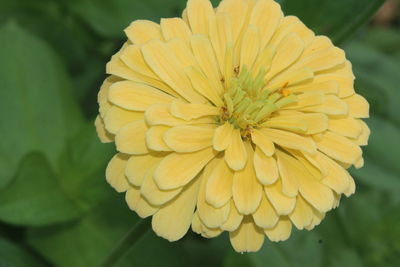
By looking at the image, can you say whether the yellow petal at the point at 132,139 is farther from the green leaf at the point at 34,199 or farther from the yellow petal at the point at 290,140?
the green leaf at the point at 34,199

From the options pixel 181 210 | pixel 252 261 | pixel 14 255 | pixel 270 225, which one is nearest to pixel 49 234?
pixel 14 255

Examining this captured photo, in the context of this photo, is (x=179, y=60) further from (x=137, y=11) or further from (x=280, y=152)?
(x=137, y=11)

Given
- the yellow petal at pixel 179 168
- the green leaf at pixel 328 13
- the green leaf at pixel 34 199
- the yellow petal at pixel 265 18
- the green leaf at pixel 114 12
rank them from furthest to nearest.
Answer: the green leaf at pixel 114 12, the green leaf at pixel 328 13, the green leaf at pixel 34 199, the yellow petal at pixel 265 18, the yellow petal at pixel 179 168

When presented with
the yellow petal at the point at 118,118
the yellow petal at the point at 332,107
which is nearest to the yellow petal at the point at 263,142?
the yellow petal at the point at 332,107

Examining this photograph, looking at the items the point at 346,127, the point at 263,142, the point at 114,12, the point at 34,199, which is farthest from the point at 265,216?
the point at 114,12

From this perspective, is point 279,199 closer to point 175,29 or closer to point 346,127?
point 346,127
